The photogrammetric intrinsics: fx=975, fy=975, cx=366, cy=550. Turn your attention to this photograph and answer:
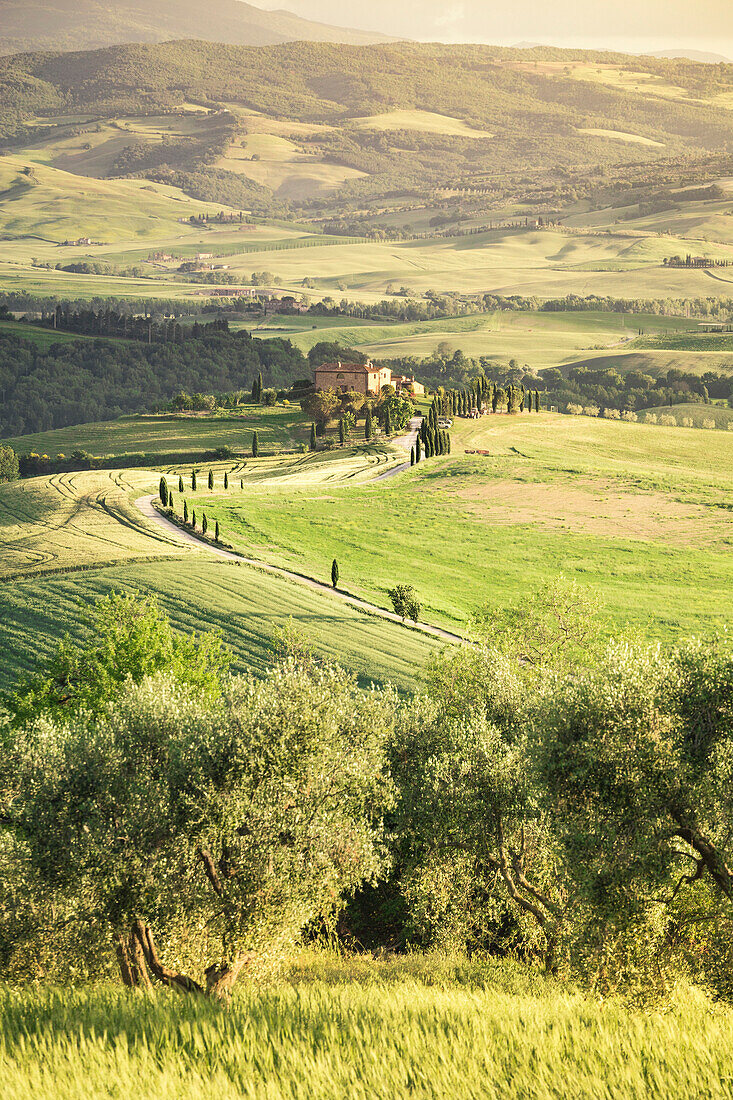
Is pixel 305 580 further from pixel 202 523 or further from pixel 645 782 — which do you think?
pixel 645 782

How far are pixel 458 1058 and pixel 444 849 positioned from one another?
42.8ft

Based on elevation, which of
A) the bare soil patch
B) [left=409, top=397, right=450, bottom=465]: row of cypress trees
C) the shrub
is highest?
[left=409, top=397, right=450, bottom=465]: row of cypress trees

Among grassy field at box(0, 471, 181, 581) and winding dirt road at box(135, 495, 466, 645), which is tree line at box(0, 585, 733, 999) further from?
grassy field at box(0, 471, 181, 581)

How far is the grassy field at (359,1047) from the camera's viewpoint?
16.9 m

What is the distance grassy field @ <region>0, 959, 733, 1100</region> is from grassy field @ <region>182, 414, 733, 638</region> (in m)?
53.5

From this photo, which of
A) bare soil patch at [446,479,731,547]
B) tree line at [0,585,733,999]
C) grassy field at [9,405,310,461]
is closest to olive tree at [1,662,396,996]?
tree line at [0,585,733,999]

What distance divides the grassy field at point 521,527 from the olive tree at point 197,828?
47135 millimetres

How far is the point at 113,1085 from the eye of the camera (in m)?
17.0

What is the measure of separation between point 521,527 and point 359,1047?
11088 cm

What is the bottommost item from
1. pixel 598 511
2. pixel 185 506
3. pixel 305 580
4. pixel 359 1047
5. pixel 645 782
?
pixel 305 580

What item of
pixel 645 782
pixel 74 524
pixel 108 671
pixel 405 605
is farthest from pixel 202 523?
pixel 645 782

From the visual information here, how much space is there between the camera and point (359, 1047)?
18.0 metres

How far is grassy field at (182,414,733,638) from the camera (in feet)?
316

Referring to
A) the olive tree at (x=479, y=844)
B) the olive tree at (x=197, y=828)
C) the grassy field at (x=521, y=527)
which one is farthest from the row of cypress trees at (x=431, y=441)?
the olive tree at (x=197, y=828)
